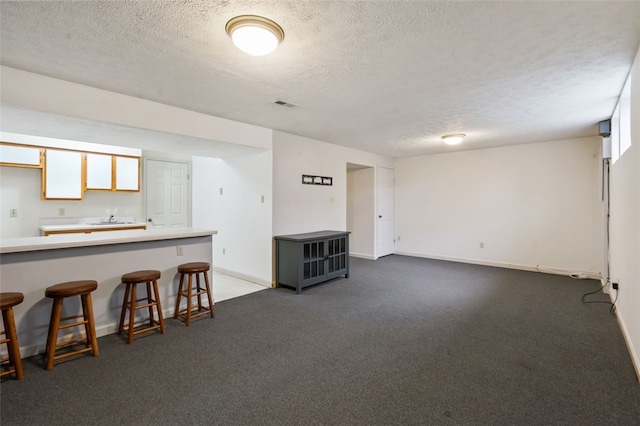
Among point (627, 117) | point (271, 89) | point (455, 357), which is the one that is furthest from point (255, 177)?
point (627, 117)

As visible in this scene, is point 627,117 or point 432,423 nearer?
point 432,423

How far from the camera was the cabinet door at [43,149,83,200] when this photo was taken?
15.1 feet

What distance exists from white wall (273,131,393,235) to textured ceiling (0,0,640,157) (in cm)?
108

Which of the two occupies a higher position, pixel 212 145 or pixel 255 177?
pixel 212 145

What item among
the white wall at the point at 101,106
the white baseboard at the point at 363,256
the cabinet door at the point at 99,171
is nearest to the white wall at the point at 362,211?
the white baseboard at the point at 363,256

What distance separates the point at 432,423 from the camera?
5.75 ft

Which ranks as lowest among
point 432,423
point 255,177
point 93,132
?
point 432,423

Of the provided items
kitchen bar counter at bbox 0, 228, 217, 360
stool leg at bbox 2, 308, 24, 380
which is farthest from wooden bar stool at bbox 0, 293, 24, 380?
kitchen bar counter at bbox 0, 228, 217, 360

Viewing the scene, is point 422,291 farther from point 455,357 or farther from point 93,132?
point 93,132

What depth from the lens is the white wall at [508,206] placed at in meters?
5.13

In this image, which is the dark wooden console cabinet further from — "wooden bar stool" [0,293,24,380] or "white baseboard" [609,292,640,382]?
"white baseboard" [609,292,640,382]

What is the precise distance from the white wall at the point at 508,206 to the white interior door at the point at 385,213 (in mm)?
210

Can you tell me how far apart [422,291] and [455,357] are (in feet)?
6.24

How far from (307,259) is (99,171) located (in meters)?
3.88
